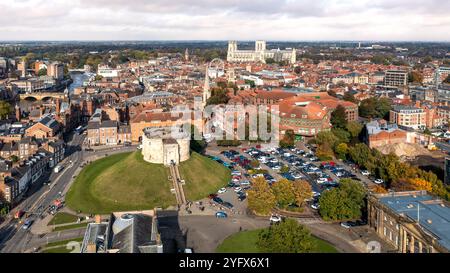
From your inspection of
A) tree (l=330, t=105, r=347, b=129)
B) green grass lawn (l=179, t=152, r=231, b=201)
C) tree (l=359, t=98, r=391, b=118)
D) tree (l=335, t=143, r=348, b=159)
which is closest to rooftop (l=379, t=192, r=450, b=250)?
green grass lawn (l=179, t=152, r=231, b=201)

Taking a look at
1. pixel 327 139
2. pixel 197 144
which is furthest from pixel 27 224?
pixel 327 139

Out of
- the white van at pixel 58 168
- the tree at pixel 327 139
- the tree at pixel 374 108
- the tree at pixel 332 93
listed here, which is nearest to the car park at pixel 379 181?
the tree at pixel 327 139

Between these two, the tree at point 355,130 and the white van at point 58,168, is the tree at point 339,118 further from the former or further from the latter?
the white van at point 58,168

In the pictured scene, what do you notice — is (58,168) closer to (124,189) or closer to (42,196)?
(42,196)

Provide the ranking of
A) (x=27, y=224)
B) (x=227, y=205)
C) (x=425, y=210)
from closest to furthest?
1. (x=425, y=210)
2. (x=27, y=224)
3. (x=227, y=205)

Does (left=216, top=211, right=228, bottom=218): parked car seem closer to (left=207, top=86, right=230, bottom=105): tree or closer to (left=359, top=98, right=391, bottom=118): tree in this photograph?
(left=207, top=86, right=230, bottom=105): tree

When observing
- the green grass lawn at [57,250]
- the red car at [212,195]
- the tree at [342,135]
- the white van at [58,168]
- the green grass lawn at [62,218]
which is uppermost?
the tree at [342,135]
